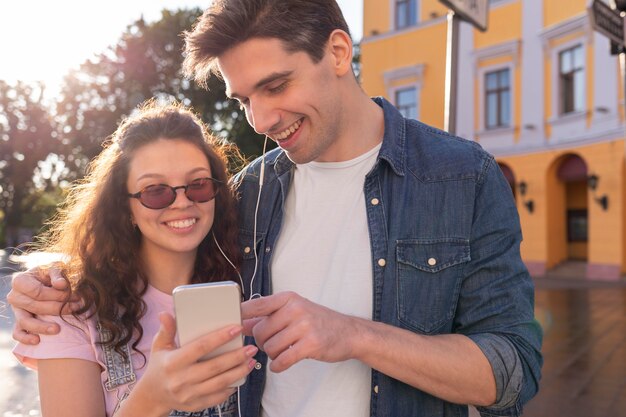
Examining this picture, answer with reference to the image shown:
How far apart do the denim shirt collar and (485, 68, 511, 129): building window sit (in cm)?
1803

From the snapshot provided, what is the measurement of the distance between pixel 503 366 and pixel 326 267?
2.07 feet

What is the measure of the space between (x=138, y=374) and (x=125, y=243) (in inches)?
17.9

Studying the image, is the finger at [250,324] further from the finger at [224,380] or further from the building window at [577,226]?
the building window at [577,226]

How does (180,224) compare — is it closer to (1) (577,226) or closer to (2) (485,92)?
(1) (577,226)

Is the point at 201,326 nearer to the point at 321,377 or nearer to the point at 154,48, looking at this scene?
the point at 321,377

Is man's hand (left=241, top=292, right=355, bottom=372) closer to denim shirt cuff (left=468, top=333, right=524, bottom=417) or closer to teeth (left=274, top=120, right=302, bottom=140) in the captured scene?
denim shirt cuff (left=468, top=333, right=524, bottom=417)

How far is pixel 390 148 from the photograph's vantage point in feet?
6.82

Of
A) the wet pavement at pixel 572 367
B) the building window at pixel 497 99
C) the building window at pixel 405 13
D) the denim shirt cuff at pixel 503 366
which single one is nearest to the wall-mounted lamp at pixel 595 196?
the building window at pixel 497 99

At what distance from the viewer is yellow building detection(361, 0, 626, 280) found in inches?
645

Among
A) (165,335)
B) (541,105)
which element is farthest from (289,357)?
(541,105)

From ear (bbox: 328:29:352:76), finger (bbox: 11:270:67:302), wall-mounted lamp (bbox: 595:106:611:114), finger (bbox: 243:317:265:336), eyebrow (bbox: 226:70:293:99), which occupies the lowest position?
finger (bbox: 243:317:265:336)

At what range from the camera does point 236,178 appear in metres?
2.47

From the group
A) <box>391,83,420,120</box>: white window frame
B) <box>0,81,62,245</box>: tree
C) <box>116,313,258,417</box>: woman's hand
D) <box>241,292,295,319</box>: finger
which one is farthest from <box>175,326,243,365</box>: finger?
<box>0,81,62,245</box>: tree

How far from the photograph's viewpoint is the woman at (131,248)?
5.98 feet
